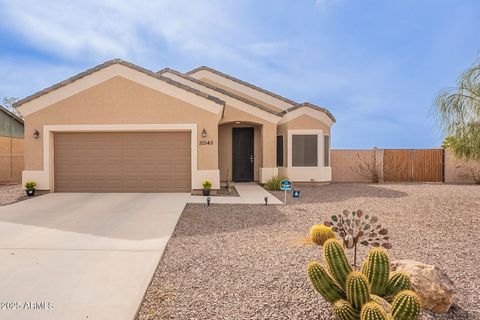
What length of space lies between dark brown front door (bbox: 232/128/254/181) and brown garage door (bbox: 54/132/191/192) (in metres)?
4.71

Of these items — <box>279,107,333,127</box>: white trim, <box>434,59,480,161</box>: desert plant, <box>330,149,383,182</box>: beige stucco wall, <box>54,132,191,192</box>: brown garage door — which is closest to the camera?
<box>434,59,480,161</box>: desert plant

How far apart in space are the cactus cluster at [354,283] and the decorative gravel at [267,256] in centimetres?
37

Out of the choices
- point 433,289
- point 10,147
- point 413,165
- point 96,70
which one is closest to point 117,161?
point 96,70

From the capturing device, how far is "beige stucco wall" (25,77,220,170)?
11469 mm

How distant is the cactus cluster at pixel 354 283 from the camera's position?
2.70 metres

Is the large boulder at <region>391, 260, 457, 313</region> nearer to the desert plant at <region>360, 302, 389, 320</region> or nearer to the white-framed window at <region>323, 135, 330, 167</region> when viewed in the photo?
the desert plant at <region>360, 302, 389, 320</region>

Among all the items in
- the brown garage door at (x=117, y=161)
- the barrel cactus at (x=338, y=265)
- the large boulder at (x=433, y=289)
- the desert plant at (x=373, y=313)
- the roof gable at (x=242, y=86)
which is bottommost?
the large boulder at (x=433, y=289)

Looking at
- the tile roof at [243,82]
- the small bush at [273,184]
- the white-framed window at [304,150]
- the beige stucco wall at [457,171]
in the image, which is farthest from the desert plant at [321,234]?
the beige stucco wall at [457,171]

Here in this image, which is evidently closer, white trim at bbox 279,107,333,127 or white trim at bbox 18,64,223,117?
white trim at bbox 18,64,223,117

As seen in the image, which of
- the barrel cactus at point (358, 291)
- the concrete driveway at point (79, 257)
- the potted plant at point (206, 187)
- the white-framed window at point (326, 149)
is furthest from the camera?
the white-framed window at point (326, 149)

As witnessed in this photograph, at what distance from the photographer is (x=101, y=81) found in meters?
11.5

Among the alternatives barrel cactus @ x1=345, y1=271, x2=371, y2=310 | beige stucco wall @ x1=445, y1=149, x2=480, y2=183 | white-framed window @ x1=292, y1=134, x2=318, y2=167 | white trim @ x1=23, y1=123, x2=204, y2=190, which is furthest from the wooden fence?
barrel cactus @ x1=345, y1=271, x2=371, y2=310

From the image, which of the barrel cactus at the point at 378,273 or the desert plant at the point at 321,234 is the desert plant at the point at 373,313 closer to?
the barrel cactus at the point at 378,273

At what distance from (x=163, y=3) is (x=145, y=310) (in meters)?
9.02
